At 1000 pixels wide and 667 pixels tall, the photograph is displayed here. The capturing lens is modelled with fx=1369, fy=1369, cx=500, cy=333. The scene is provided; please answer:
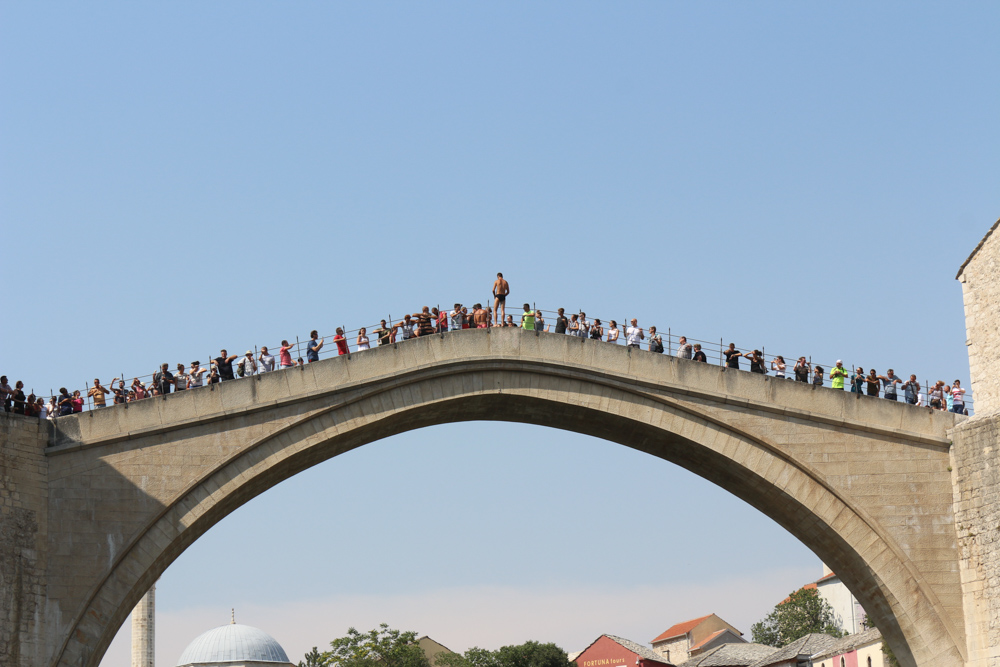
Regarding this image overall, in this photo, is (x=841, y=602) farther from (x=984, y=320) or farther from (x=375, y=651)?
(x=984, y=320)

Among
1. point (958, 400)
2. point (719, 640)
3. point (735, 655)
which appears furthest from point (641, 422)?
point (719, 640)

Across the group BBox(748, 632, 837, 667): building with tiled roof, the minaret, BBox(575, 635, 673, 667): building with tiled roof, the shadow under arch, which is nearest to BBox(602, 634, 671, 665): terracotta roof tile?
BBox(575, 635, 673, 667): building with tiled roof

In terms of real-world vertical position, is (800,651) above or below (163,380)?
below

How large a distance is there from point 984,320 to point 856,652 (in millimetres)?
33570

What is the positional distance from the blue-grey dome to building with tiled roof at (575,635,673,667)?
1884 cm

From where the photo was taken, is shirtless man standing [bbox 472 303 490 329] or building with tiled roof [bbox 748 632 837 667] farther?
building with tiled roof [bbox 748 632 837 667]

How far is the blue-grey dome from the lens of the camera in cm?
8031

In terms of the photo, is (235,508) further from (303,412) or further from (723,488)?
(723,488)

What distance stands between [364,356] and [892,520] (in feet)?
38.9

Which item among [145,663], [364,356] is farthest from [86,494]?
[145,663]

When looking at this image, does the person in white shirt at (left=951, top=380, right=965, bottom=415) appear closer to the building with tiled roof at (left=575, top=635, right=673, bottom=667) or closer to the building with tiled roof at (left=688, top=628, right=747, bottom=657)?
the building with tiled roof at (left=575, top=635, right=673, bottom=667)

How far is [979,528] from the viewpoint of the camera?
28766mm

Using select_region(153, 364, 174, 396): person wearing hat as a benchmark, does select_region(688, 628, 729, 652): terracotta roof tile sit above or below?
below

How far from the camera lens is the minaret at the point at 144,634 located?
63.2 m
